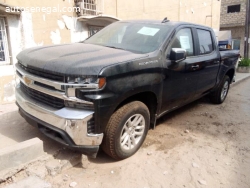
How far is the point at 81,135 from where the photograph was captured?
2520 millimetres

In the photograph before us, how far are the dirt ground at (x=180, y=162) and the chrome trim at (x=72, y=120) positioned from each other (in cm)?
52

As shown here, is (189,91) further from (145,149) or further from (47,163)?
(47,163)

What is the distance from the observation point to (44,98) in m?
2.77

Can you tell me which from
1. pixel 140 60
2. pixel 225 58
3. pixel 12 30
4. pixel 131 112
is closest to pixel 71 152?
pixel 131 112

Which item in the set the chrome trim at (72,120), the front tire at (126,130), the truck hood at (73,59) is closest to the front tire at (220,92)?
the front tire at (126,130)

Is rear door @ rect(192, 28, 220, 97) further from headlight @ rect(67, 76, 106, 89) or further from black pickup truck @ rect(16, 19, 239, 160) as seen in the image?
headlight @ rect(67, 76, 106, 89)

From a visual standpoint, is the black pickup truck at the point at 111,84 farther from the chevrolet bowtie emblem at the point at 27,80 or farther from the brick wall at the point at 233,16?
the brick wall at the point at 233,16

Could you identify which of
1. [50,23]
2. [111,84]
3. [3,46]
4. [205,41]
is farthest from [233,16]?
[111,84]

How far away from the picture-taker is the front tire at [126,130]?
9.14 ft

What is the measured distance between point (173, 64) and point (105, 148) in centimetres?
160

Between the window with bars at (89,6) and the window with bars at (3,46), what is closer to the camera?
the window with bars at (3,46)

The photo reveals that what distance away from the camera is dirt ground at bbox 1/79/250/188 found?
8.94ft

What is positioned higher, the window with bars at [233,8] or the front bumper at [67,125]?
the window with bars at [233,8]

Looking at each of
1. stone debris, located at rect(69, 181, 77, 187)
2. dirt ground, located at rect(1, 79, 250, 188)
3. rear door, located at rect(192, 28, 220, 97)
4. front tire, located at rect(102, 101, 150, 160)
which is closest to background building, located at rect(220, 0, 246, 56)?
rear door, located at rect(192, 28, 220, 97)
